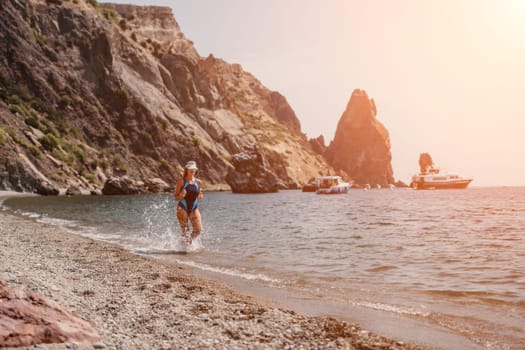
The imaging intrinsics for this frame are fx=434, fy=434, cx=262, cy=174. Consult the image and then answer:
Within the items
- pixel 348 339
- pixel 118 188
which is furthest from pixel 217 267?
pixel 118 188

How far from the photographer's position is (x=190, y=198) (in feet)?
56.3

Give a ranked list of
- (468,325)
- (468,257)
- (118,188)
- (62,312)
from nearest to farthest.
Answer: (62,312)
(468,325)
(468,257)
(118,188)

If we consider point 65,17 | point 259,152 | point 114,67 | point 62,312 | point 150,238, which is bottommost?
point 150,238

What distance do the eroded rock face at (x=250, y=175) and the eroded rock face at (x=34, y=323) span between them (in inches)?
3988

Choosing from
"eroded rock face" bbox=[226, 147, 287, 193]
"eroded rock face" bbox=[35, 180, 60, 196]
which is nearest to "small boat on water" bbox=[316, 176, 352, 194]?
"eroded rock face" bbox=[226, 147, 287, 193]

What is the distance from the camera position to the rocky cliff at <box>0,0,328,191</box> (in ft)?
254

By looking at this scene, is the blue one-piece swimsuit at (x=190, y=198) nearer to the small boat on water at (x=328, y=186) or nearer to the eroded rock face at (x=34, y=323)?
the eroded rock face at (x=34, y=323)

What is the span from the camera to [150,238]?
69.8 ft

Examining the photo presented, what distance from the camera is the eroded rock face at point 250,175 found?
10725 centimetres

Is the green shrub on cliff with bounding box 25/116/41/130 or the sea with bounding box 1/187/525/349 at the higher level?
the green shrub on cliff with bounding box 25/116/41/130

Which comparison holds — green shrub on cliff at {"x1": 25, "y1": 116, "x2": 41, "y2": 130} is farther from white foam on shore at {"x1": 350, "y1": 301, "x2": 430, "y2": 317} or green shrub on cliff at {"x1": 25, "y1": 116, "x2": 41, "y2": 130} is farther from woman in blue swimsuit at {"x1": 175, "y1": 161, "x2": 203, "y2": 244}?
white foam on shore at {"x1": 350, "y1": 301, "x2": 430, "y2": 317}

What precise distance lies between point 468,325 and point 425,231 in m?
16.4

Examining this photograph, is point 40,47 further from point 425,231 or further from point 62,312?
point 62,312

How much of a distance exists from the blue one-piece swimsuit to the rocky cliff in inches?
2196
